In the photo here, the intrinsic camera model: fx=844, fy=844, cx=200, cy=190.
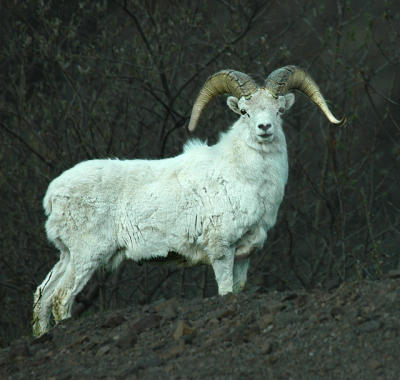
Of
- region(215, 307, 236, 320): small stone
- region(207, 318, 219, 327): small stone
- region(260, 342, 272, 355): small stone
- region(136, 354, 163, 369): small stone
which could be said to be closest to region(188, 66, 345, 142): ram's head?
region(215, 307, 236, 320): small stone

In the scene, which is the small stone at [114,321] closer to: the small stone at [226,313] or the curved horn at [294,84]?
the small stone at [226,313]

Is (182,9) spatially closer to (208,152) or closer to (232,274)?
(208,152)

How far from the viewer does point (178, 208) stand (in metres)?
9.19

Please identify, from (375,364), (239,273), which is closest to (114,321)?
(239,273)

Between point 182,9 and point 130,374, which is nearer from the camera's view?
point 130,374

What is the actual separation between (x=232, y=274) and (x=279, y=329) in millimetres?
2239

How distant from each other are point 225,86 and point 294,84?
2.65 ft

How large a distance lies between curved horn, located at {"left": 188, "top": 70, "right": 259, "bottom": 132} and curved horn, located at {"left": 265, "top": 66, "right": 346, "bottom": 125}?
0.21 m

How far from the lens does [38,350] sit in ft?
25.7

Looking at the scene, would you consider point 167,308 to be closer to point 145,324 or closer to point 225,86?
point 145,324

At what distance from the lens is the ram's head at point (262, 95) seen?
9203mm

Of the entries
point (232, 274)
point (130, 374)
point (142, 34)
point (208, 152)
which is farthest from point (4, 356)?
point (142, 34)

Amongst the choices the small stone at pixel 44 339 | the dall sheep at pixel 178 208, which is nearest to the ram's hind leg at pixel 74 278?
the dall sheep at pixel 178 208

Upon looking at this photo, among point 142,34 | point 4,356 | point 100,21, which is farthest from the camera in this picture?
point 100,21
